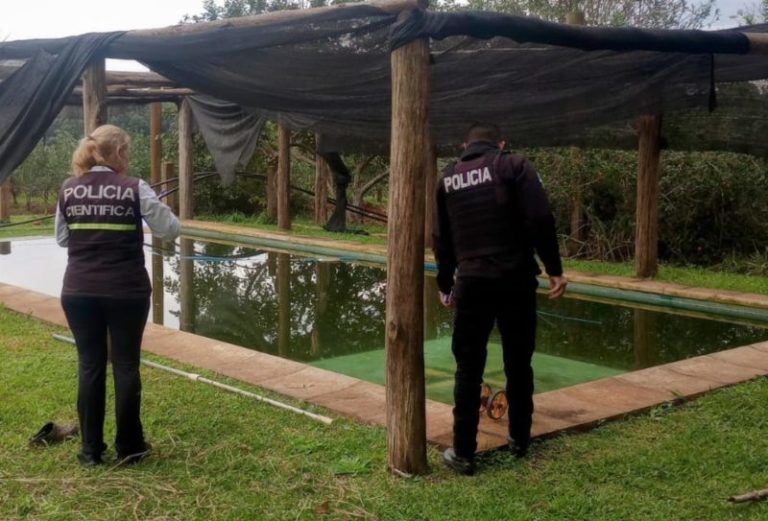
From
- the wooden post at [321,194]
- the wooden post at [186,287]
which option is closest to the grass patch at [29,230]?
the wooden post at [186,287]

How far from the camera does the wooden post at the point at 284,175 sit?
1289cm

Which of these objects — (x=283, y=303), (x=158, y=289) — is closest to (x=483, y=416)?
(x=283, y=303)

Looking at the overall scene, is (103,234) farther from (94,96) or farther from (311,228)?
(311,228)

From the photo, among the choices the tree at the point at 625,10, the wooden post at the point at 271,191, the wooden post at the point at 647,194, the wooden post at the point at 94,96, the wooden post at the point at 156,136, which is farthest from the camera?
the wooden post at the point at 156,136

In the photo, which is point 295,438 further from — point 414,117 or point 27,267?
point 27,267

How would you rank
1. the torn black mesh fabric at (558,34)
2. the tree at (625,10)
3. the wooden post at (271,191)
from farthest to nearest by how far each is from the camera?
the wooden post at (271,191) < the tree at (625,10) < the torn black mesh fabric at (558,34)

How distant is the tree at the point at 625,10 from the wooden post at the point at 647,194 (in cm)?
604

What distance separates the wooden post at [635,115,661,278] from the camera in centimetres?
795

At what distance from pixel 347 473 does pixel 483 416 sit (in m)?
0.99

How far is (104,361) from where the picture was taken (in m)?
3.40

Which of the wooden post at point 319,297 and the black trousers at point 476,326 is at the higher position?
the black trousers at point 476,326

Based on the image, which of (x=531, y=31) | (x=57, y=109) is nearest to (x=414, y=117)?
(x=531, y=31)

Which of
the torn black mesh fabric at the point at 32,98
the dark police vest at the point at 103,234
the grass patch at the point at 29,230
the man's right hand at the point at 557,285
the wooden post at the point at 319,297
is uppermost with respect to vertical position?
the torn black mesh fabric at the point at 32,98

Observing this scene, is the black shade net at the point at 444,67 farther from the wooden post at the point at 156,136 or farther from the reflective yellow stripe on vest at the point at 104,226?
the wooden post at the point at 156,136
